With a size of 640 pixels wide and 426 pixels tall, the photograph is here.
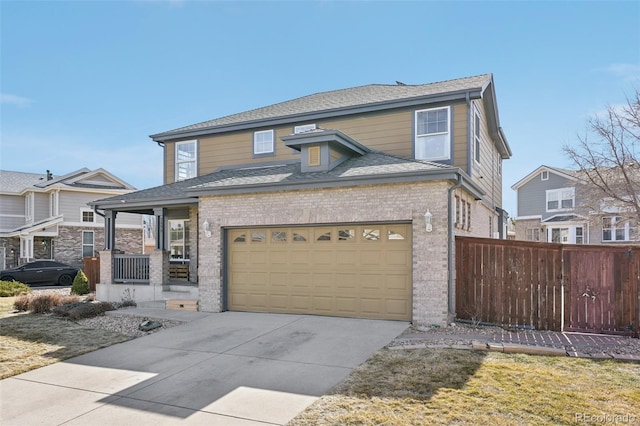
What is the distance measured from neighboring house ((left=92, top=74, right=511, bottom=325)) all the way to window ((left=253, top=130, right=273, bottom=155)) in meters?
0.05

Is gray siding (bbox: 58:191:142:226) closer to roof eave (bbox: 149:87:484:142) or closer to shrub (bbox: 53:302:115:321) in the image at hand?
roof eave (bbox: 149:87:484:142)

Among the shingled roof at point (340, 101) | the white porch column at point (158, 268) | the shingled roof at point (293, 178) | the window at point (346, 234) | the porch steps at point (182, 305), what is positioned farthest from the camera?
the white porch column at point (158, 268)

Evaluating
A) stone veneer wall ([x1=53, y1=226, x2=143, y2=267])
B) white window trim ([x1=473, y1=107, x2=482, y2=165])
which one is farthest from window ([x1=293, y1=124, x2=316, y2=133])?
stone veneer wall ([x1=53, y1=226, x2=143, y2=267])

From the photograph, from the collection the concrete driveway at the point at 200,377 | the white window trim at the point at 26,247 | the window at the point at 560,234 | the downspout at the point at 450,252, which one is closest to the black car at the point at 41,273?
the white window trim at the point at 26,247

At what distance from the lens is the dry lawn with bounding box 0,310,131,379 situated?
7.82 meters

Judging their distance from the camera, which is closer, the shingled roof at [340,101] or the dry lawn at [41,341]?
the dry lawn at [41,341]

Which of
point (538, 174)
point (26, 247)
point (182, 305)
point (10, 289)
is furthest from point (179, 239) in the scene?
point (538, 174)

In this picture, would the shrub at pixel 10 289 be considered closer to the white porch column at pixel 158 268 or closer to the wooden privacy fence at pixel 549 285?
the white porch column at pixel 158 268

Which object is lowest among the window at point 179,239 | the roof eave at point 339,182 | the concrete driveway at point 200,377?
the concrete driveway at point 200,377

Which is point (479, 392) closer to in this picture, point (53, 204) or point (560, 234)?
point (560, 234)

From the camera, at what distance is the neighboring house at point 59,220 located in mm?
28156

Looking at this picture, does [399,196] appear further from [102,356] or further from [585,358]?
[102,356]

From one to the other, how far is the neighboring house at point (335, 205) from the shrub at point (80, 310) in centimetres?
201

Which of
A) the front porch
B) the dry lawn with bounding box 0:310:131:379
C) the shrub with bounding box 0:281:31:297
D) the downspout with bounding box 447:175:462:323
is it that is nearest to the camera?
the dry lawn with bounding box 0:310:131:379
